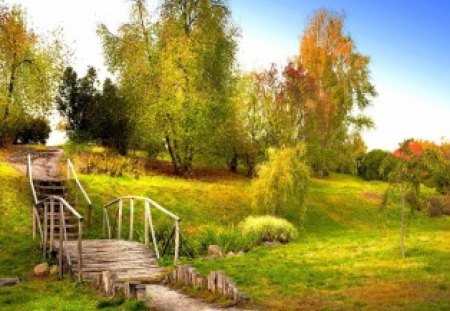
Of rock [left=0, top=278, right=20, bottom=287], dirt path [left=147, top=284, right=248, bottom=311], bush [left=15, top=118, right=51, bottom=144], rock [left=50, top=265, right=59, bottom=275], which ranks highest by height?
bush [left=15, top=118, right=51, bottom=144]

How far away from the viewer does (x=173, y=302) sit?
13727 mm

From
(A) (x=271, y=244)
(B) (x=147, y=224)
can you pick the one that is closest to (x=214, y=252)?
(B) (x=147, y=224)

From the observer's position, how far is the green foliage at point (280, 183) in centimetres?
2805

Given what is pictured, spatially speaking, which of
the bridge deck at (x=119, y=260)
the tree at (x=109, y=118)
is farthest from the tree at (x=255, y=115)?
the bridge deck at (x=119, y=260)

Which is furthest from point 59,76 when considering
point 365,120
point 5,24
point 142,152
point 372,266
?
point 372,266

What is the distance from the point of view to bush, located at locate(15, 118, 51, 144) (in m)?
46.2

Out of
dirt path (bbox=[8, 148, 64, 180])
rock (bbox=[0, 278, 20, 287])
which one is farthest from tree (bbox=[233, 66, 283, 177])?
rock (bbox=[0, 278, 20, 287])

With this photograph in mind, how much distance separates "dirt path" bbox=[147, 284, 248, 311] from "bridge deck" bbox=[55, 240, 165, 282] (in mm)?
1510

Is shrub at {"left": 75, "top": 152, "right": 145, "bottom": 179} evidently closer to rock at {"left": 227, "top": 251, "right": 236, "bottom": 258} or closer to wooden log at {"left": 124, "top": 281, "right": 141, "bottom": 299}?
rock at {"left": 227, "top": 251, "right": 236, "bottom": 258}

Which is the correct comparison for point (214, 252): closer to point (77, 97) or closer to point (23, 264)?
point (23, 264)

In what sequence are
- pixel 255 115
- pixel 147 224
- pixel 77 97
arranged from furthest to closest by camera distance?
pixel 255 115 → pixel 77 97 → pixel 147 224

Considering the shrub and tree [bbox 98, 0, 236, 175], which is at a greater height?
tree [bbox 98, 0, 236, 175]

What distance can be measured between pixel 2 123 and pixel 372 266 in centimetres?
3004

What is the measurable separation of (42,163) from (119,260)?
58.1 ft
